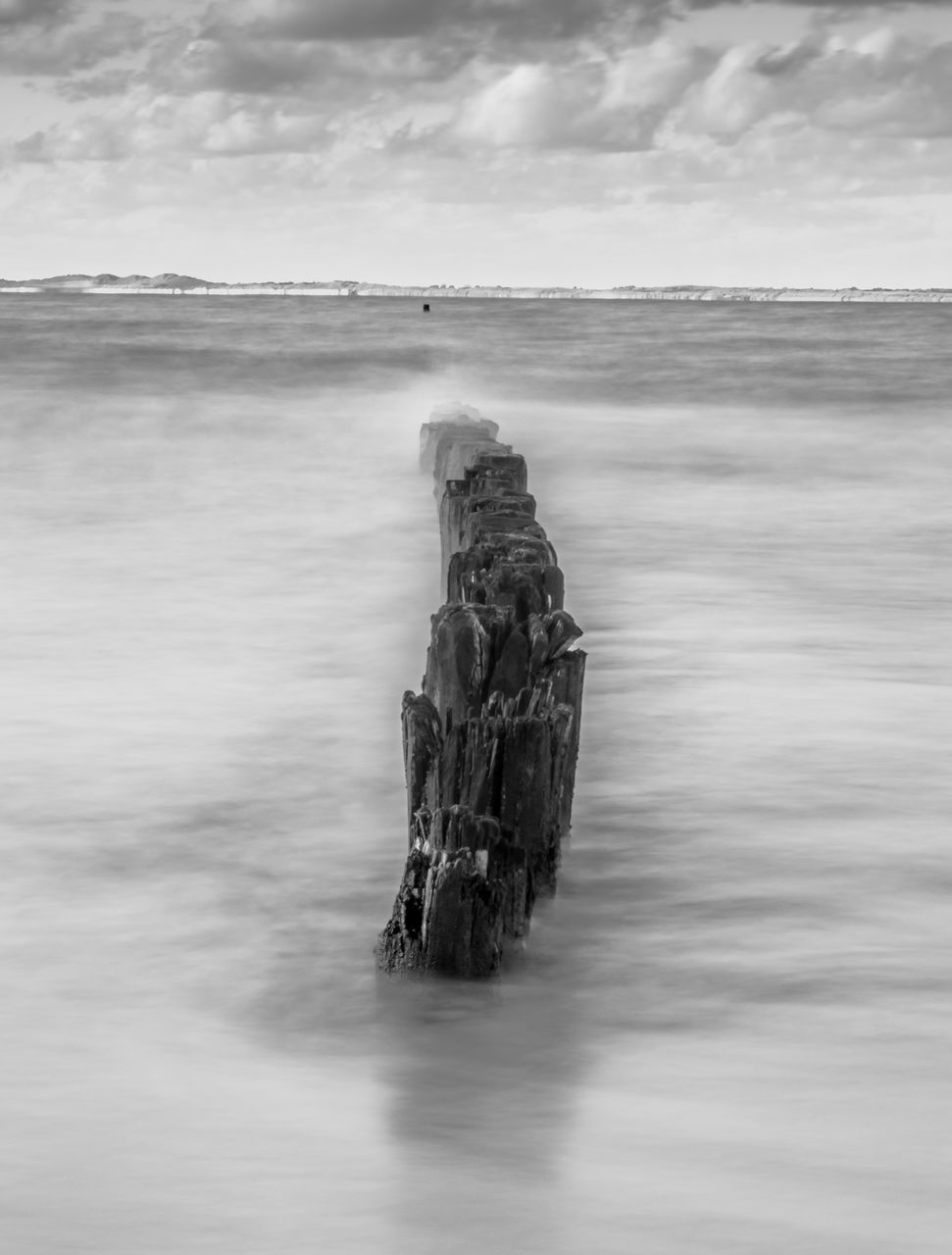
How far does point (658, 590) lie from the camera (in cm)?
862

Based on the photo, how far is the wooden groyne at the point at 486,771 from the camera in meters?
3.46

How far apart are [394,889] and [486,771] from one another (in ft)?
3.02

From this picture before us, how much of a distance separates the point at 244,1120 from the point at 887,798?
2735mm

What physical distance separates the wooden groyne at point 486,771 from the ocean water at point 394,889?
0.13m

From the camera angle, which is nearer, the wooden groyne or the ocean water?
the ocean water

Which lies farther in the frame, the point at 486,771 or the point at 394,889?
the point at 394,889

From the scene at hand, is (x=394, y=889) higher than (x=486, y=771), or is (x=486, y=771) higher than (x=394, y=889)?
(x=486, y=771)

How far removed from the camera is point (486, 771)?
3.70 meters

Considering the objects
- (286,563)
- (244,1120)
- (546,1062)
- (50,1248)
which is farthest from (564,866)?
(286,563)

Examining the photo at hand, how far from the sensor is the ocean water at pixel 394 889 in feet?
9.83

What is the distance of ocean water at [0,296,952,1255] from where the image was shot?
2996mm

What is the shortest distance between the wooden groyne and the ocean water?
5.1 inches

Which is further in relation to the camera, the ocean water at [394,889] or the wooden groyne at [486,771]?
the wooden groyne at [486,771]

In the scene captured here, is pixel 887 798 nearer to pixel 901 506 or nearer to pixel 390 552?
pixel 390 552
